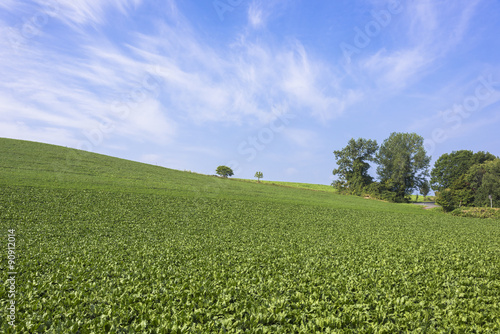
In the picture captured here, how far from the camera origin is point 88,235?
59.7 feet

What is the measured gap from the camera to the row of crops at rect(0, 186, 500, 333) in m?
7.14

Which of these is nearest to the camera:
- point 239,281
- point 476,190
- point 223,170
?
point 239,281

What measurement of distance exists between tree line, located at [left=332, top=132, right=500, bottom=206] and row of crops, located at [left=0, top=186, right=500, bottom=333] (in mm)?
64466

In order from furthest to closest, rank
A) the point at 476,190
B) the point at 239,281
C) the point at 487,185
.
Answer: the point at 476,190
the point at 487,185
the point at 239,281

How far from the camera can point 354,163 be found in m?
88.6

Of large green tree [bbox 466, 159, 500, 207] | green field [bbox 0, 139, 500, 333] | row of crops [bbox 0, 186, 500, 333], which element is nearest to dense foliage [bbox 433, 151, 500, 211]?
large green tree [bbox 466, 159, 500, 207]

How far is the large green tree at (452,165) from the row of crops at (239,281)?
79.0 meters

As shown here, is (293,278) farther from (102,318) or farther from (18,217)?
(18,217)

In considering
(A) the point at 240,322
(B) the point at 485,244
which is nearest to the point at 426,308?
(A) the point at 240,322

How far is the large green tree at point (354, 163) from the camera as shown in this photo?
8738 cm

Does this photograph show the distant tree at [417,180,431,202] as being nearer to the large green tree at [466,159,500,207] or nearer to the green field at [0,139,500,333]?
the large green tree at [466,159,500,207]

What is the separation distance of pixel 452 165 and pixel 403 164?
64.2 ft

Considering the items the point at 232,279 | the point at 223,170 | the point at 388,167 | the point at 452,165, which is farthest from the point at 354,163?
the point at 232,279

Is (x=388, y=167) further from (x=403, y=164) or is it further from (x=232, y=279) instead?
(x=232, y=279)
